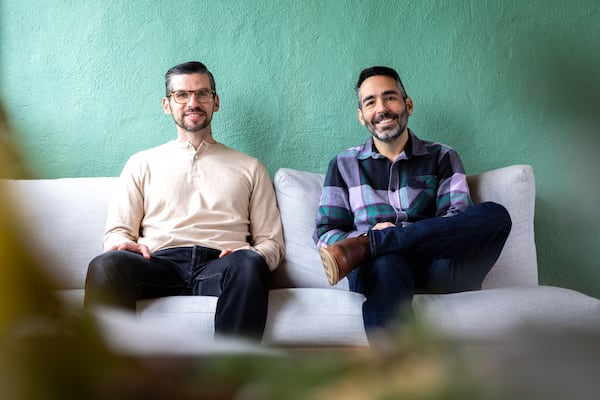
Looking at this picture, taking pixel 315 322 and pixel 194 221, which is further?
pixel 194 221

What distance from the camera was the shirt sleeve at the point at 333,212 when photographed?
2.27 meters

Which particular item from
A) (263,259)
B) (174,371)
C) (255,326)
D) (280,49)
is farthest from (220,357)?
(280,49)

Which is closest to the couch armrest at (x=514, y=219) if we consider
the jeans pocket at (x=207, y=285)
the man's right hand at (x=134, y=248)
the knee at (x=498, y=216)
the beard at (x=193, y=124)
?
the knee at (x=498, y=216)

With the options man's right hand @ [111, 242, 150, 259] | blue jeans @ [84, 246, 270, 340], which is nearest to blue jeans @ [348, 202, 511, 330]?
blue jeans @ [84, 246, 270, 340]

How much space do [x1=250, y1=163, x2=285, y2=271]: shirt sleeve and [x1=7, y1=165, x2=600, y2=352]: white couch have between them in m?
0.04

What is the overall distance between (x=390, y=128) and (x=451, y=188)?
0.34 metres

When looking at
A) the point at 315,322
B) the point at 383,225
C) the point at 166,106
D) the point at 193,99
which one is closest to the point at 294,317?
the point at 315,322

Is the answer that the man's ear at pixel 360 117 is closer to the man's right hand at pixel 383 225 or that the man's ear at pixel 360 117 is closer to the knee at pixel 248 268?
the man's right hand at pixel 383 225

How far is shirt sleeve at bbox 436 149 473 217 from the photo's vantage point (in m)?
2.20

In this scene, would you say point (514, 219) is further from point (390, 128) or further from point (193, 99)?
point (193, 99)

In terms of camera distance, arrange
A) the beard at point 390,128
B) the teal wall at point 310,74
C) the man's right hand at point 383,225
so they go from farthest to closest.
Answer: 1. the teal wall at point 310,74
2. the beard at point 390,128
3. the man's right hand at point 383,225

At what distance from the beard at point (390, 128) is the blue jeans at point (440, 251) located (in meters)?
0.49

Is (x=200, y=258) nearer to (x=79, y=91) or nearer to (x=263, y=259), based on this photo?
(x=263, y=259)

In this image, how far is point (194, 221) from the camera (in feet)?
7.66
